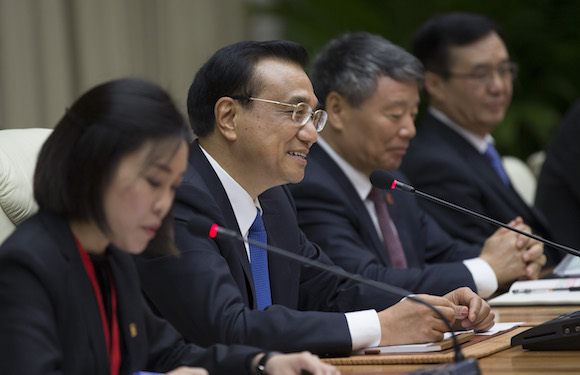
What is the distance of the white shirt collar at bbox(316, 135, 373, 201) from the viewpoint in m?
2.95

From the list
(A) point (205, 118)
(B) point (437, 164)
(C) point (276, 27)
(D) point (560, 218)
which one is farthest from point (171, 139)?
(C) point (276, 27)

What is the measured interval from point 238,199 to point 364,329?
499 mm

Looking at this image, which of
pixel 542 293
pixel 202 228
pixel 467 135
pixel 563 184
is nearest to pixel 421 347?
pixel 202 228

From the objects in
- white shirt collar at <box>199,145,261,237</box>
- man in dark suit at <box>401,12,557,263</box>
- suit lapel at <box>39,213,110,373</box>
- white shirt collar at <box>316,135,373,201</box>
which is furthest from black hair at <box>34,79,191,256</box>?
man in dark suit at <box>401,12,557,263</box>

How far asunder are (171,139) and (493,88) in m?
2.73

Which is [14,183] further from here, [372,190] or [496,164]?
[496,164]

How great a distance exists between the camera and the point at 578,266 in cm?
299

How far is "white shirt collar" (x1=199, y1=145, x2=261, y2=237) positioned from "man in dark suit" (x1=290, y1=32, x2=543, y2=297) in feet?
1.79

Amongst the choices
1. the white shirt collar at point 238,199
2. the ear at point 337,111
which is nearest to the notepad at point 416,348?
the white shirt collar at point 238,199

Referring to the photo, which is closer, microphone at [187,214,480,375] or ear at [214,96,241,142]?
microphone at [187,214,480,375]

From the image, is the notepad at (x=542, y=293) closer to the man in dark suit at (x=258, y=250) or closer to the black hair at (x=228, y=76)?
the man in dark suit at (x=258, y=250)

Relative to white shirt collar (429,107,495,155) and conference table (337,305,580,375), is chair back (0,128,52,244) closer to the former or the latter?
conference table (337,305,580,375)

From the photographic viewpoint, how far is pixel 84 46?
14.4 feet

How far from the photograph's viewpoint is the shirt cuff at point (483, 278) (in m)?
2.64
